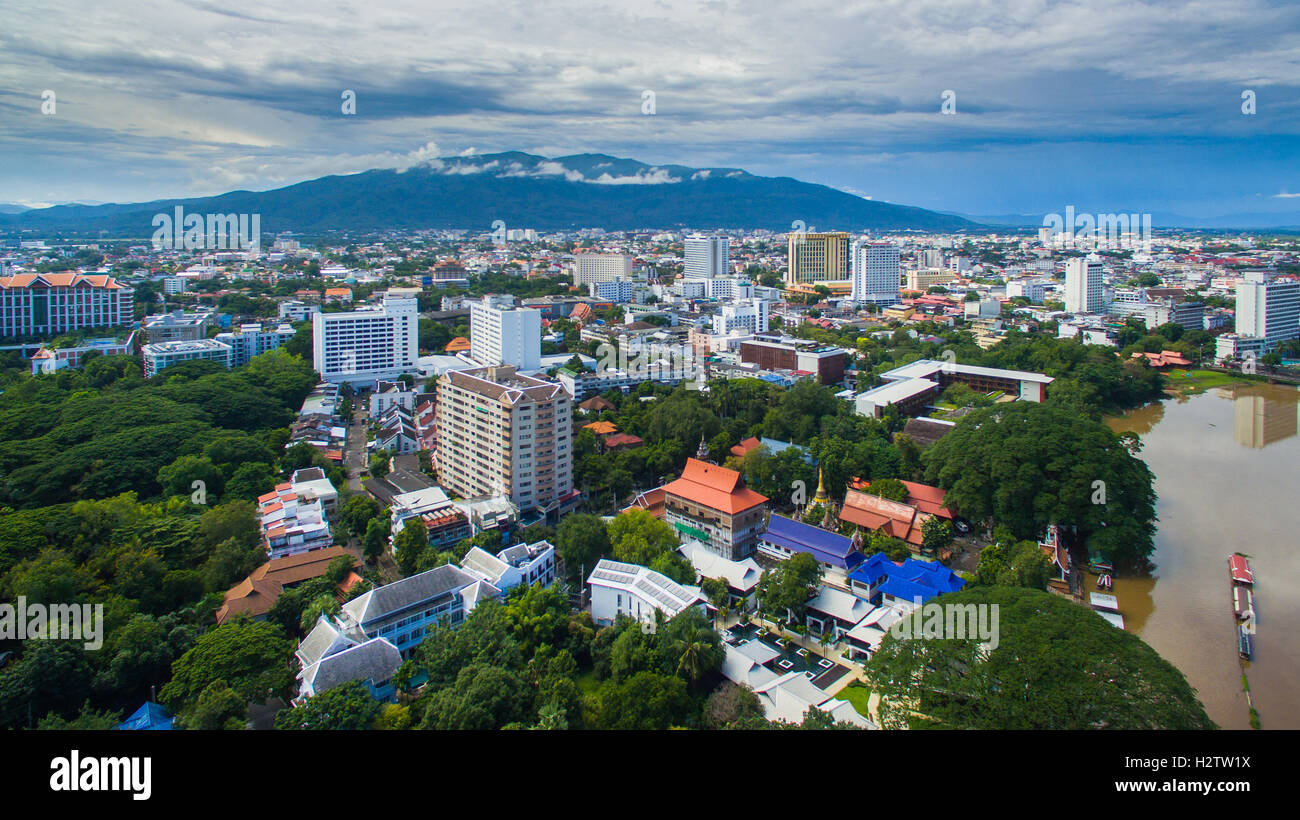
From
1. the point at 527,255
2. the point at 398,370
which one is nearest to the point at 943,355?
the point at 398,370

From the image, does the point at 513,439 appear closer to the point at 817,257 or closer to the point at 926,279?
the point at 817,257

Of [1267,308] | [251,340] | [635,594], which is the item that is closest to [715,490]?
[635,594]

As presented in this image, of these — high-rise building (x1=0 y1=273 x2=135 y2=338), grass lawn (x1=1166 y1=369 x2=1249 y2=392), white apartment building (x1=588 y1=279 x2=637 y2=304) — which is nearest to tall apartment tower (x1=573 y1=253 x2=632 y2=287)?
white apartment building (x1=588 y1=279 x2=637 y2=304)

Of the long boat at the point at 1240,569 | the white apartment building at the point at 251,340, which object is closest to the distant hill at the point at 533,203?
the white apartment building at the point at 251,340

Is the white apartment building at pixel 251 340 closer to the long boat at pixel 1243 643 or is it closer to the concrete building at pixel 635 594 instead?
the concrete building at pixel 635 594

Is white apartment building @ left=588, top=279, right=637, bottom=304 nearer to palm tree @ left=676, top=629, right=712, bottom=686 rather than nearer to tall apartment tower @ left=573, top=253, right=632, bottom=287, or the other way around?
tall apartment tower @ left=573, top=253, right=632, bottom=287
